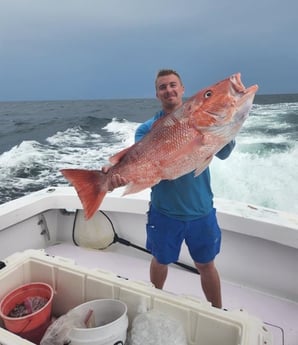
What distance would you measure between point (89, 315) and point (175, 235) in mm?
774

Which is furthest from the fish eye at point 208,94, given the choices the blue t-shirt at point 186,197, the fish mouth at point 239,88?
the blue t-shirt at point 186,197

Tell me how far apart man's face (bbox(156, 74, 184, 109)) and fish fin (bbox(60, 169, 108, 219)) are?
688 mm

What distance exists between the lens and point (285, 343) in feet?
7.57

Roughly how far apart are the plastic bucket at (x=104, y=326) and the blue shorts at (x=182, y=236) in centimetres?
62

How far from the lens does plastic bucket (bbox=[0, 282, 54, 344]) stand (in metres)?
1.75

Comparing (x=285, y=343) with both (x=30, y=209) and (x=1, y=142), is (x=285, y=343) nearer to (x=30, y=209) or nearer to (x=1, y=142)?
(x=30, y=209)

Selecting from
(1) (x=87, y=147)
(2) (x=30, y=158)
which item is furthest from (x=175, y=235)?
(1) (x=87, y=147)

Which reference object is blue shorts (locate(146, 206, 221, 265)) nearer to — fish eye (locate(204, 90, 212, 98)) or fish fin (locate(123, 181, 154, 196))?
fish fin (locate(123, 181, 154, 196))

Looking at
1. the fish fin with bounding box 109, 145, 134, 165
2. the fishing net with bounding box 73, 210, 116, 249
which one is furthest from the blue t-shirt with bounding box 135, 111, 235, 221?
the fishing net with bounding box 73, 210, 116, 249

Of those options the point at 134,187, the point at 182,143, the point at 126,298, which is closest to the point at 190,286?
the point at 126,298

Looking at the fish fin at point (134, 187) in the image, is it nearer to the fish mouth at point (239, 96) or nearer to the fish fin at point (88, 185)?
the fish fin at point (88, 185)

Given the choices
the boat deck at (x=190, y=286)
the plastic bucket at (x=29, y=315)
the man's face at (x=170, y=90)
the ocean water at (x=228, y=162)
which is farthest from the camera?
the ocean water at (x=228, y=162)

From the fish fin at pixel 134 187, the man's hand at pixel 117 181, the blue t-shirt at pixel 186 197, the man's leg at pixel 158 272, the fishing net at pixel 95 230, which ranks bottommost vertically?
the fishing net at pixel 95 230

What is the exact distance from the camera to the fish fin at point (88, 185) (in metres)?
1.85
